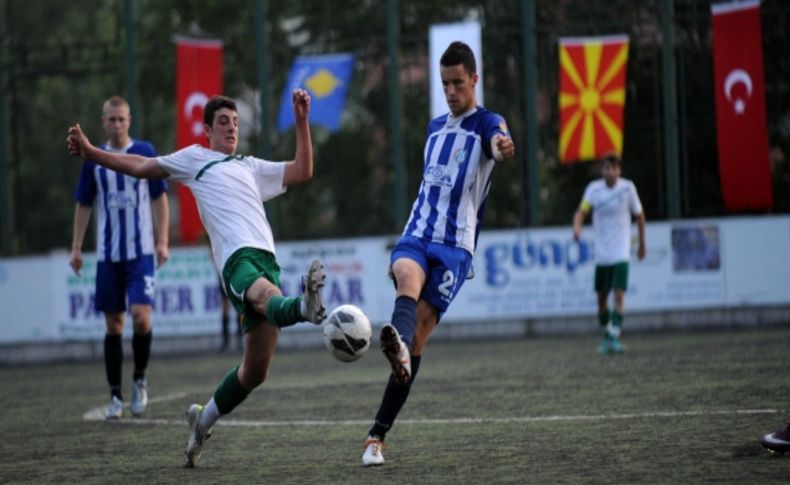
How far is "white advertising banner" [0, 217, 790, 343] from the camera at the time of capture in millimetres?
21484

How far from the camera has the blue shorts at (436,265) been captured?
8031mm

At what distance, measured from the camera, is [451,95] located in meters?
8.16

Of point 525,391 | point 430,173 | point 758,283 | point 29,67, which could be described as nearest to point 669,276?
point 758,283

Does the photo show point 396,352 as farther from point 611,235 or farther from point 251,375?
point 611,235

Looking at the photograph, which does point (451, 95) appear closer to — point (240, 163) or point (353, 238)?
point (240, 163)

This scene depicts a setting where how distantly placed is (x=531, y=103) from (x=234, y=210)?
49.7ft

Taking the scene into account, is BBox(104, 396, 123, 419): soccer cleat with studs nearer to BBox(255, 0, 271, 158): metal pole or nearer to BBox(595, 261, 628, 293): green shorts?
BBox(595, 261, 628, 293): green shorts

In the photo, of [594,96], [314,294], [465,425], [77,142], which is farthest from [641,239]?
[314,294]

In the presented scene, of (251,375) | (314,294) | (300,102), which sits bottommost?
(251,375)

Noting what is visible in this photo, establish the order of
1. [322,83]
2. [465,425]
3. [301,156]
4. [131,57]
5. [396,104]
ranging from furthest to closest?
[131,57] < [396,104] < [322,83] < [465,425] < [301,156]

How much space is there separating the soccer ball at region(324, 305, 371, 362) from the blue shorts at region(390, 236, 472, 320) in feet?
2.42

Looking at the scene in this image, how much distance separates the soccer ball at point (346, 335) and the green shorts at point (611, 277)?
1008cm

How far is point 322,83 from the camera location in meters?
23.2

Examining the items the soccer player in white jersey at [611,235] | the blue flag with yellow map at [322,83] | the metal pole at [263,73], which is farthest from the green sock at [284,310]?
the metal pole at [263,73]
